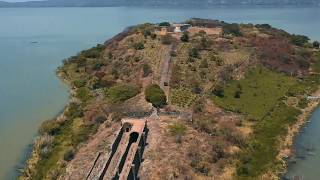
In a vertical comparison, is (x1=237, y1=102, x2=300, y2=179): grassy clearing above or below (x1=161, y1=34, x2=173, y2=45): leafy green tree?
below

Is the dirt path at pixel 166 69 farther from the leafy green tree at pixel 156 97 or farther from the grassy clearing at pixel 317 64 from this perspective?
the grassy clearing at pixel 317 64

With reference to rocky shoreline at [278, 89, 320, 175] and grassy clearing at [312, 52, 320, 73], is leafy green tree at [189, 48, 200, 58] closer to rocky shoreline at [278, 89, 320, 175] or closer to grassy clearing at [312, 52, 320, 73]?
rocky shoreline at [278, 89, 320, 175]

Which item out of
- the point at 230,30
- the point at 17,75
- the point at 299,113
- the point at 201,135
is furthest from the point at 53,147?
the point at 230,30

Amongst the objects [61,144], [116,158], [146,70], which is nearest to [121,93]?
[146,70]

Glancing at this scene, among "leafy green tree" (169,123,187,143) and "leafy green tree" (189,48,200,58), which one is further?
"leafy green tree" (189,48,200,58)

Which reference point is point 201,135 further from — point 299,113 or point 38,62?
point 38,62

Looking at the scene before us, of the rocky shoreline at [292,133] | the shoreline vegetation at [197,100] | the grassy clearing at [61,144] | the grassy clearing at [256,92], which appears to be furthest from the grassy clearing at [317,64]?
the grassy clearing at [61,144]

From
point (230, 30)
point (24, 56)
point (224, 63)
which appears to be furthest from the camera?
point (24, 56)

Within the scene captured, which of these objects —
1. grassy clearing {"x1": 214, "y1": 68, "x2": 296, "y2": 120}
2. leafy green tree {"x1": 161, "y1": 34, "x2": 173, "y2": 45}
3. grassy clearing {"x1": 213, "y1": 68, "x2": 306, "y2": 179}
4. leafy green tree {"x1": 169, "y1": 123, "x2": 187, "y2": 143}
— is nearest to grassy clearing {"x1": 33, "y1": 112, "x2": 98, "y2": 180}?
leafy green tree {"x1": 169, "y1": 123, "x2": 187, "y2": 143}
